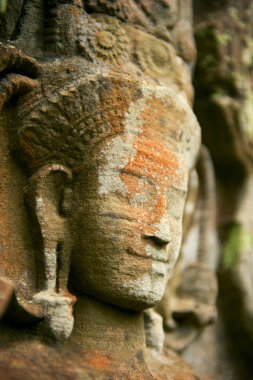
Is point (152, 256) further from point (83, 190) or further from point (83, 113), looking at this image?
point (83, 113)

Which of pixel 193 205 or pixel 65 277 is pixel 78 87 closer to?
pixel 65 277

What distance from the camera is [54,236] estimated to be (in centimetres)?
185

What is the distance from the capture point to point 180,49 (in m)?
2.23

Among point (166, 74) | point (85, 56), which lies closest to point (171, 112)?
point (166, 74)

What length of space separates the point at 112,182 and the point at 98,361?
0.55 metres

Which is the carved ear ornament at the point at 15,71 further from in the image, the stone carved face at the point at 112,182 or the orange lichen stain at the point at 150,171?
the orange lichen stain at the point at 150,171

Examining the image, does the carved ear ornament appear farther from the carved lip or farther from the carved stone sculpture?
the carved lip

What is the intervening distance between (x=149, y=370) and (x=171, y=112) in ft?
2.80

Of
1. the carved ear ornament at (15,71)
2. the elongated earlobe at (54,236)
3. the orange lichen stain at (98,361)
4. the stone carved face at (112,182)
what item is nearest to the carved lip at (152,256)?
the stone carved face at (112,182)

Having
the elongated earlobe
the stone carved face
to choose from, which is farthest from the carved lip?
the elongated earlobe

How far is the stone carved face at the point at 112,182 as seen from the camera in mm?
1819

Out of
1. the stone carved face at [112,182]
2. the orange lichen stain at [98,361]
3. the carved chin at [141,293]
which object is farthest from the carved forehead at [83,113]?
the orange lichen stain at [98,361]

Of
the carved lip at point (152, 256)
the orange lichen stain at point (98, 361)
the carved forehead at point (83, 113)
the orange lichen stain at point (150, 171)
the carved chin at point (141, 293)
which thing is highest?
the carved forehead at point (83, 113)

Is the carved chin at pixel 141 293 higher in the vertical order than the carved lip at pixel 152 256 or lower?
lower
